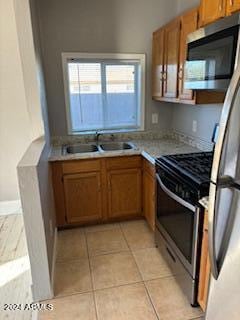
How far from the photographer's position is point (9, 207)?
128 inches

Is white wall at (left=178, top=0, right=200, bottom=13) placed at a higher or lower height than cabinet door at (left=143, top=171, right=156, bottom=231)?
higher

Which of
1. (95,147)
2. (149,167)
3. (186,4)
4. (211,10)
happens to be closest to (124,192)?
(149,167)

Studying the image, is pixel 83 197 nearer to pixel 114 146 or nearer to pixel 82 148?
pixel 82 148

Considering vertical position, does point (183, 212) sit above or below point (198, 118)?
below

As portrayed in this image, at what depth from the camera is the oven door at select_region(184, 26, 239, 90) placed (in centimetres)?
142

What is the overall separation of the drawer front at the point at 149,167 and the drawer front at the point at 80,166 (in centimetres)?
50

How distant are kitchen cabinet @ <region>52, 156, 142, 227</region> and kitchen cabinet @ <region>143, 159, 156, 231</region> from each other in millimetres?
88

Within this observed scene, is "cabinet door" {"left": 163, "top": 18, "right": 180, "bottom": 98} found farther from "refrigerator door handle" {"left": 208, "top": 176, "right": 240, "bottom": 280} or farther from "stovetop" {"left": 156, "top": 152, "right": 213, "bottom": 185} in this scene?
"refrigerator door handle" {"left": 208, "top": 176, "right": 240, "bottom": 280}

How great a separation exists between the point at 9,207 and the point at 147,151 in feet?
6.62

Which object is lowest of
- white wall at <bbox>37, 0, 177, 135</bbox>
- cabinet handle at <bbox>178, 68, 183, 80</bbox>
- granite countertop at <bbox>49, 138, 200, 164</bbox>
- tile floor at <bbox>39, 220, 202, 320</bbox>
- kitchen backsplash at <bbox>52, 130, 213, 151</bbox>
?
tile floor at <bbox>39, 220, 202, 320</bbox>

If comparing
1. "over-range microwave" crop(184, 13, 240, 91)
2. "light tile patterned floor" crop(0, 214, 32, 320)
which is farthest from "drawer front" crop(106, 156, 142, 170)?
"light tile patterned floor" crop(0, 214, 32, 320)

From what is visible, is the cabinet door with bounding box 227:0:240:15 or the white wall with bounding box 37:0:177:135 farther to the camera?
the white wall with bounding box 37:0:177:135

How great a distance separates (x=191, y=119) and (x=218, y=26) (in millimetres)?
1345

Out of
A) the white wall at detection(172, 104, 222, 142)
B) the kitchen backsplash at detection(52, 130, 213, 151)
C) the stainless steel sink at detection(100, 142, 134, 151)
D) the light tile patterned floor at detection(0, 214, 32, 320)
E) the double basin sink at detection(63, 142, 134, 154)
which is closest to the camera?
the light tile patterned floor at detection(0, 214, 32, 320)
